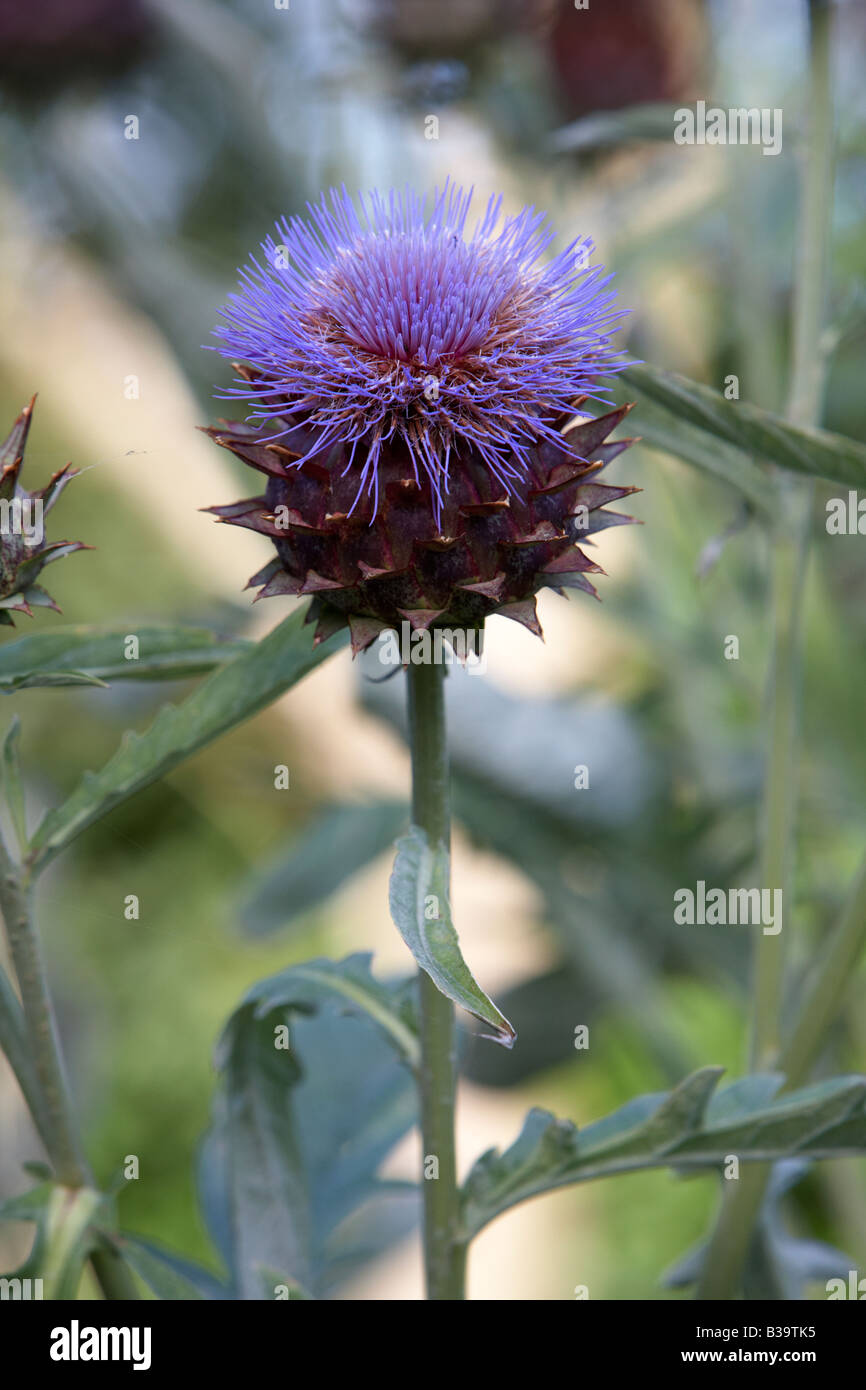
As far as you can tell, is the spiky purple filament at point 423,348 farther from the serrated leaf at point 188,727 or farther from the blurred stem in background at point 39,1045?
the blurred stem in background at point 39,1045

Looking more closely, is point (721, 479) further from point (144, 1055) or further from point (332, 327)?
point (144, 1055)

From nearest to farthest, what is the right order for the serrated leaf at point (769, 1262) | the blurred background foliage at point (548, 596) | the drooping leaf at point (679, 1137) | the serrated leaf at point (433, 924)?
the serrated leaf at point (433, 924)
the drooping leaf at point (679, 1137)
the serrated leaf at point (769, 1262)
the blurred background foliage at point (548, 596)

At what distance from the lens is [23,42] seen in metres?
1.12

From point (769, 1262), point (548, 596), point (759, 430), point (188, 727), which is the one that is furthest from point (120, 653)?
point (548, 596)

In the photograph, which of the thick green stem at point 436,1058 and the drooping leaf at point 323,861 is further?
the drooping leaf at point 323,861

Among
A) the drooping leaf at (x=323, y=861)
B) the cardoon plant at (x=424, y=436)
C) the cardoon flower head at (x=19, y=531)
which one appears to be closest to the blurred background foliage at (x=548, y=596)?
the drooping leaf at (x=323, y=861)

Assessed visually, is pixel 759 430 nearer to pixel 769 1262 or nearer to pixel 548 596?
pixel 769 1262

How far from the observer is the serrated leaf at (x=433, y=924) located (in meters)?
0.35

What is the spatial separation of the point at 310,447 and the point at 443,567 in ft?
0.22

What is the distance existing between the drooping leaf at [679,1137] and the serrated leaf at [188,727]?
195 millimetres

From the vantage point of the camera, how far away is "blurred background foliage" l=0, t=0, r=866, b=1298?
0.94 metres

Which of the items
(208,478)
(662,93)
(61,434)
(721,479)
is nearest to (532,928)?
(721,479)

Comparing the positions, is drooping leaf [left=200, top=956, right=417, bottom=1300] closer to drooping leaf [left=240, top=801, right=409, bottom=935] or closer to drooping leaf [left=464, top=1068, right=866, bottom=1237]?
drooping leaf [left=464, top=1068, right=866, bottom=1237]

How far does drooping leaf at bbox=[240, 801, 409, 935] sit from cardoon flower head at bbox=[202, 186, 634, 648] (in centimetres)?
58
